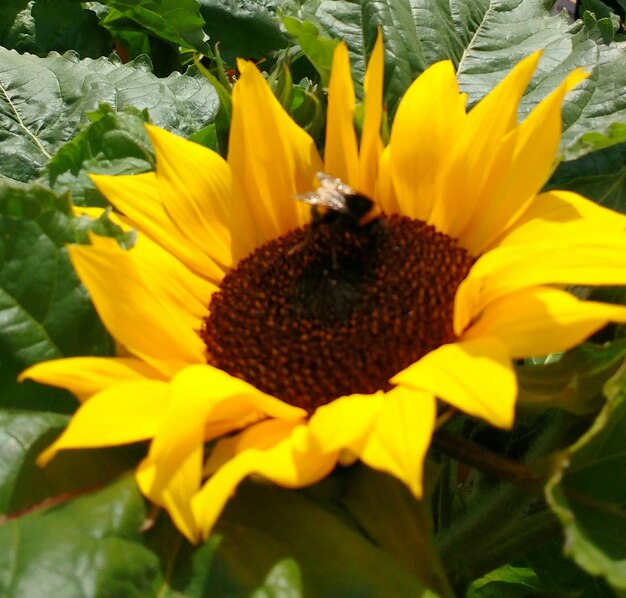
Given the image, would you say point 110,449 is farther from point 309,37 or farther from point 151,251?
point 309,37

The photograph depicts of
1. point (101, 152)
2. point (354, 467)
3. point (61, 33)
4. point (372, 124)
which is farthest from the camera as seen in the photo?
point (61, 33)

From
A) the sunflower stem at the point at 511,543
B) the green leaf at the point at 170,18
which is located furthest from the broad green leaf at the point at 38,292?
the green leaf at the point at 170,18

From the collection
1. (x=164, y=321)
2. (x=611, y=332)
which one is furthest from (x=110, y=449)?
(x=611, y=332)

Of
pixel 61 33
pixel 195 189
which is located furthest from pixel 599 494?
pixel 61 33

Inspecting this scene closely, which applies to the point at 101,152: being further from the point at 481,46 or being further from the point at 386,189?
the point at 481,46

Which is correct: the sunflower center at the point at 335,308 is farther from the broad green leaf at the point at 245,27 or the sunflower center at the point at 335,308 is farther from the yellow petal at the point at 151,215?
the broad green leaf at the point at 245,27

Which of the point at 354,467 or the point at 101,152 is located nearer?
the point at 354,467

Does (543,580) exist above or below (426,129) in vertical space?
below
